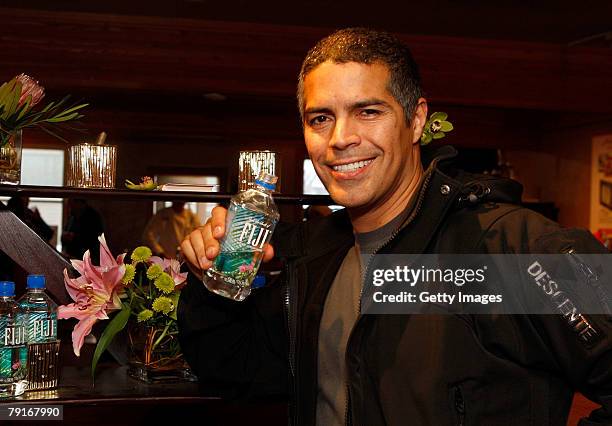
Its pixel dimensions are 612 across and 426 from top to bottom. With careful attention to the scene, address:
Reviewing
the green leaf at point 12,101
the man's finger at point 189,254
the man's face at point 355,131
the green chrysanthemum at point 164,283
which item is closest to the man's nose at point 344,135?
the man's face at point 355,131

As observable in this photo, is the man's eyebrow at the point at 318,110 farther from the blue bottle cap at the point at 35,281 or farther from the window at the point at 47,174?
the window at the point at 47,174

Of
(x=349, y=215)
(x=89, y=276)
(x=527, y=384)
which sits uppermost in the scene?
(x=349, y=215)

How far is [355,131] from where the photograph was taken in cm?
141

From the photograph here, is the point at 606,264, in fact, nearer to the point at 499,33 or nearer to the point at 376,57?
the point at 376,57

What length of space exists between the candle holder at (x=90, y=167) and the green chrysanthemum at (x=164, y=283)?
336 mm

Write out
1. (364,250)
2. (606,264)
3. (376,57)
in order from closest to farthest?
(606,264) < (376,57) < (364,250)

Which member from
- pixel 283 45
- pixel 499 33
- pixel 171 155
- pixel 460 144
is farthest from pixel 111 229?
pixel 499 33

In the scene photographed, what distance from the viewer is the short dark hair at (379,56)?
1.41m

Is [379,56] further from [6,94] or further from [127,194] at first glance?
[6,94]

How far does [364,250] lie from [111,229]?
5825mm

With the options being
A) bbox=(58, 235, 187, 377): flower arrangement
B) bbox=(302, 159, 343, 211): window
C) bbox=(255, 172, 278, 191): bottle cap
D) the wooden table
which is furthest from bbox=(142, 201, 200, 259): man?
bbox=(255, 172, 278, 191): bottle cap

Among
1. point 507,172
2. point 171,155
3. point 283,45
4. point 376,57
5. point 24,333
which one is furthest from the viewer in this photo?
point 171,155

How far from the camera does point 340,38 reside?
144 cm

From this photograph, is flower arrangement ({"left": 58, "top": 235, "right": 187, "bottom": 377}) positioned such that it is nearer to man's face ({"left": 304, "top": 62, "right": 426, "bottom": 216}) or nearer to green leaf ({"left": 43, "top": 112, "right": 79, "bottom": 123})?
green leaf ({"left": 43, "top": 112, "right": 79, "bottom": 123})
